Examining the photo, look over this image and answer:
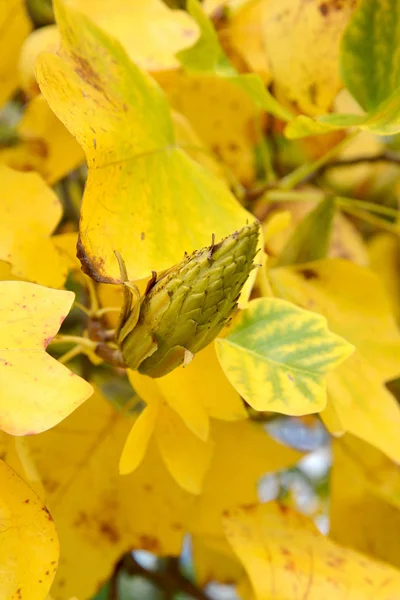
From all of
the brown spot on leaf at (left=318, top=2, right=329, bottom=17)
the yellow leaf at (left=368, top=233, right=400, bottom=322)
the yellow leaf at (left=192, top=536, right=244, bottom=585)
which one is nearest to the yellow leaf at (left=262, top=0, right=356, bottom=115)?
the brown spot on leaf at (left=318, top=2, right=329, bottom=17)

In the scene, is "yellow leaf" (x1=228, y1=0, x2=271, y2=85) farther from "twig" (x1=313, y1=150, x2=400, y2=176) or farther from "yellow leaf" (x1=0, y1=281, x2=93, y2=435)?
"yellow leaf" (x1=0, y1=281, x2=93, y2=435)

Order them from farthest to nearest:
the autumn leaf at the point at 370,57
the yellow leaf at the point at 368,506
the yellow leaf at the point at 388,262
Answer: the yellow leaf at the point at 388,262, the yellow leaf at the point at 368,506, the autumn leaf at the point at 370,57

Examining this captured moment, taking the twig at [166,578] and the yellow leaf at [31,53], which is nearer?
the yellow leaf at [31,53]

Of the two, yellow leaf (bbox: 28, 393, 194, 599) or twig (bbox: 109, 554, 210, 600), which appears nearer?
yellow leaf (bbox: 28, 393, 194, 599)

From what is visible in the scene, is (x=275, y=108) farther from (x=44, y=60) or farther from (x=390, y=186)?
(x=390, y=186)

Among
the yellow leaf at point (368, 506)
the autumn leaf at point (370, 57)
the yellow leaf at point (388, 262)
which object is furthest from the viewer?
the yellow leaf at point (388, 262)

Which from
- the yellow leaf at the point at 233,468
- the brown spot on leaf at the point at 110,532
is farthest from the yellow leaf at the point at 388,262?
the brown spot on leaf at the point at 110,532

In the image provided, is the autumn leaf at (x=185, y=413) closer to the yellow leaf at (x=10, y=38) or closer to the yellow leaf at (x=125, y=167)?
the yellow leaf at (x=125, y=167)

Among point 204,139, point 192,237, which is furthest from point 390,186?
point 192,237
